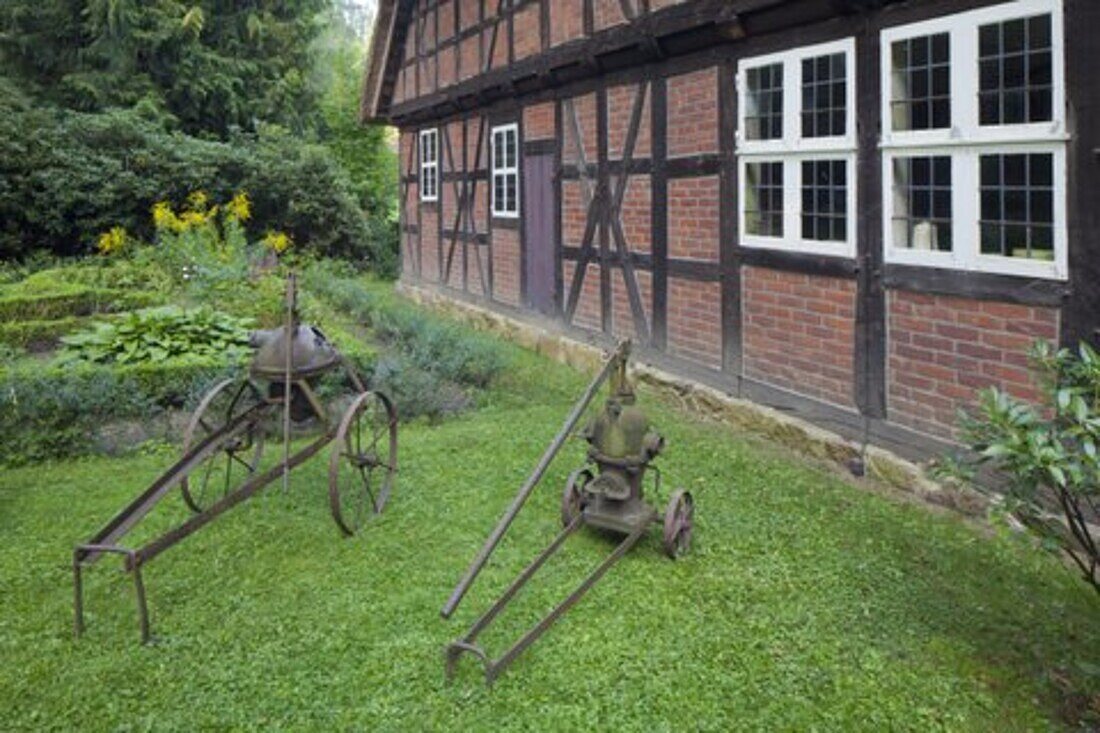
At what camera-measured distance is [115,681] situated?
3742 mm

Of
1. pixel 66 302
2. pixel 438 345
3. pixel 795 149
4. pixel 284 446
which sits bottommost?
pixel 284 446

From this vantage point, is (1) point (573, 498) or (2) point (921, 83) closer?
(1) point (573, 498)

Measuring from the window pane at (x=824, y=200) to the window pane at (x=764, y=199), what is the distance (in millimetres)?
295

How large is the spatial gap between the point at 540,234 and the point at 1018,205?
6.89m

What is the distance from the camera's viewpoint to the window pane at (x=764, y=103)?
6789 mm

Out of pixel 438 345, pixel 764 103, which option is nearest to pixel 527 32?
pixel 438 345

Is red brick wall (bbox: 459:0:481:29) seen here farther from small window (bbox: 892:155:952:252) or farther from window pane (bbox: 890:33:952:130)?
small window (bbox: 892:155:952:252)

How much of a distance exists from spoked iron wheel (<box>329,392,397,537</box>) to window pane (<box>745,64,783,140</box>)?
3.73 meters

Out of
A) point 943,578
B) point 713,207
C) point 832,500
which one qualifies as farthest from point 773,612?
point 713,207

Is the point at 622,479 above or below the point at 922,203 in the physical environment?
below

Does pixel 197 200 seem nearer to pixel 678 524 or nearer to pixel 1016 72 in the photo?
pixel 678 524

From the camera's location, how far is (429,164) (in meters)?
15.7

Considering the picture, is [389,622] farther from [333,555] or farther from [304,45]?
[304,45]

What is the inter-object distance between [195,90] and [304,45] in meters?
4.24
